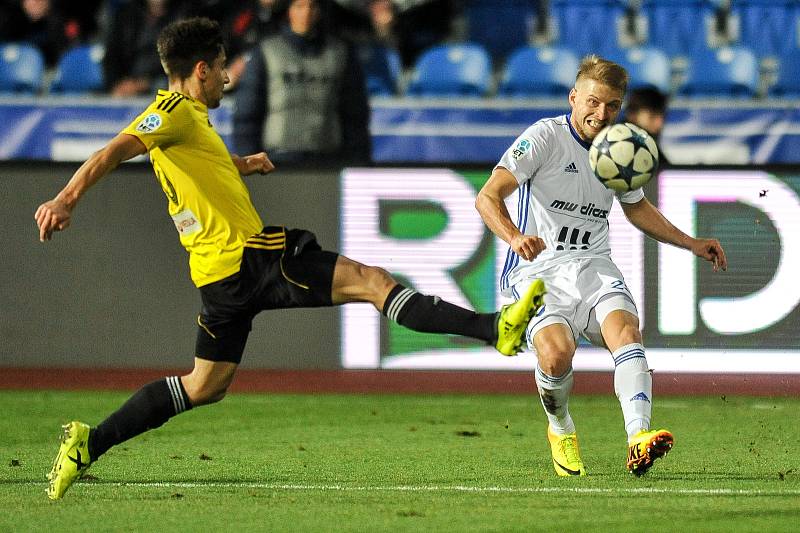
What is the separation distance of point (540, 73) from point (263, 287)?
302 inches

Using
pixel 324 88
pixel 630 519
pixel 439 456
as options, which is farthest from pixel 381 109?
pixel 630 519

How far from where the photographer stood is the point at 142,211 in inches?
417

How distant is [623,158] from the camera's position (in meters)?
6.19

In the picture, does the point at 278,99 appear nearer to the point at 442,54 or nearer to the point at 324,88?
the point at 324,88

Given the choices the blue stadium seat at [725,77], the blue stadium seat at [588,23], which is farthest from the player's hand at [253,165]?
the blue stadium seat at [588,23]

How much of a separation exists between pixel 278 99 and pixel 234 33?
2.72 meters

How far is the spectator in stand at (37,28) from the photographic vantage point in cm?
1409

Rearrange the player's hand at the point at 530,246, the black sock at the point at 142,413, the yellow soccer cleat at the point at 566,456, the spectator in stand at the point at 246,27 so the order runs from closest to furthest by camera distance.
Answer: the player's hand at the point at 530,246
the black sock at the point at 142,413
the yellow soccer cleat at the point at 566,456
the spectator in stand at the point at 246,27

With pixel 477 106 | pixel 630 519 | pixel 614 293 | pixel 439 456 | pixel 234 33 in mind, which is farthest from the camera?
pixel 234 33

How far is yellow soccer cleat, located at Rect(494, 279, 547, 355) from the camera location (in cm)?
548

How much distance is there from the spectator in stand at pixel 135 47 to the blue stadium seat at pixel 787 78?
5.32 meters

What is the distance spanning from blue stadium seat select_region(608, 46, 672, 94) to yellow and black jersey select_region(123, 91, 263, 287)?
7.69 m

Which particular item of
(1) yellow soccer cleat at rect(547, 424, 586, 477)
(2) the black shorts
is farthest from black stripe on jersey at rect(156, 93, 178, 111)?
(1) yellow soccer cleat at rect(547, 424, 586, 477)

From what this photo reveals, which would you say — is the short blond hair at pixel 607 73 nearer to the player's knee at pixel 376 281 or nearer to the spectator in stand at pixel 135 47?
the player's knee at pixel 376 281
